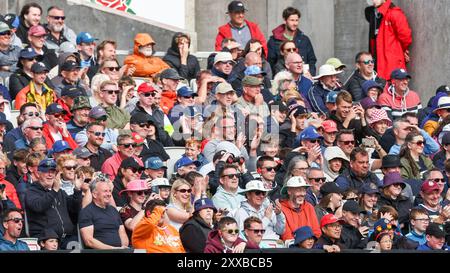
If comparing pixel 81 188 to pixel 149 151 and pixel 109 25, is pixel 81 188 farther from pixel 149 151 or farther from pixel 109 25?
pixel 109 25

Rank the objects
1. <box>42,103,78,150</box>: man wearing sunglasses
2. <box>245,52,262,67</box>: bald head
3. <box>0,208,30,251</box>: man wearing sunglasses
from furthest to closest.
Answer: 1. <box>245,52,262,67</box>: bald head
2. <box>42,103,78,150</box>: man wearing sunglasses
3. <box>0,208,30,251</box>: man wearing sunglasses

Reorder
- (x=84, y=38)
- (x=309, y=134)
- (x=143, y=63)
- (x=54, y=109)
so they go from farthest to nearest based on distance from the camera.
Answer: (x=143, y=63) → (x=84, y=38) → (x=309, y=134) → (x=54, y=109)

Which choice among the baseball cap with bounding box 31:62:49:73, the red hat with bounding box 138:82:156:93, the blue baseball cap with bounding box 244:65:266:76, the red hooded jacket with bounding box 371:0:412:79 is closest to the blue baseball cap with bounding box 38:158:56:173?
the baseball cap with bounding box 31:62:49:73

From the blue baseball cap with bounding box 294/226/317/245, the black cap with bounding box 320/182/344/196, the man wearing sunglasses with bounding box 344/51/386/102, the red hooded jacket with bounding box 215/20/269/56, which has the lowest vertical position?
the blue baseball cap with bounding box 294/226/317/245

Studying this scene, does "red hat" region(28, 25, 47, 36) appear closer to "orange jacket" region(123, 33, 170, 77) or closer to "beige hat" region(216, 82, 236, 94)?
"orange jacket" region(123, 33, 170, 77)

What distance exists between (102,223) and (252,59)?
6.00 metres

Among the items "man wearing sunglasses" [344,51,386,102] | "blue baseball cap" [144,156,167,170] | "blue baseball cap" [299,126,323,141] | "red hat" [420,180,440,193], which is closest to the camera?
"blue baseball cap" [144,156,167,170]

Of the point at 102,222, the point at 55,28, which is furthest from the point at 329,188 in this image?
the point at 55,28

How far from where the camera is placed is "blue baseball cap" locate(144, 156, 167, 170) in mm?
21953

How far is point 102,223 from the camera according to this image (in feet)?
66.3

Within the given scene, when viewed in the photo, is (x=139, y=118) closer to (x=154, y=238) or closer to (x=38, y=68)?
(x=38, y=68)

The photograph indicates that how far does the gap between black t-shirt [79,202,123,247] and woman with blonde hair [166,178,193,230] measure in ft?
2.11

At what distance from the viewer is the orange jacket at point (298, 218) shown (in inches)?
833

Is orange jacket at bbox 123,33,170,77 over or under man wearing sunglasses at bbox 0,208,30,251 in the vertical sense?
over
